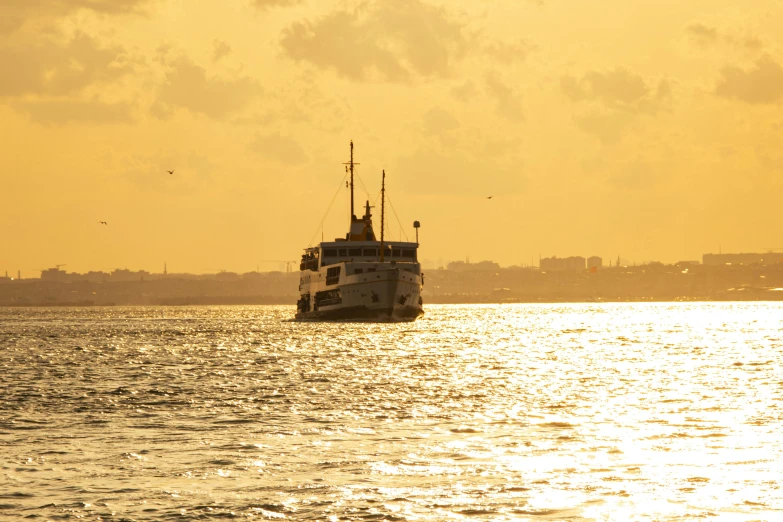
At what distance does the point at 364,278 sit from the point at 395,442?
80.6 metres

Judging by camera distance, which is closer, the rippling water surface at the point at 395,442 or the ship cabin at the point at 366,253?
the rippling water surface at the point at 395,442

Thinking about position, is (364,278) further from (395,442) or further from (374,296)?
(395,442)

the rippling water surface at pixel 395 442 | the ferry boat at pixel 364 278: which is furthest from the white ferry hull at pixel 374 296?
the rippling water surface at pixel 395 442

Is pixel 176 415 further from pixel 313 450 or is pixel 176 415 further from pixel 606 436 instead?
pixel 606 436

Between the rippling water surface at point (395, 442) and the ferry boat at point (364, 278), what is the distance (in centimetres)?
5038

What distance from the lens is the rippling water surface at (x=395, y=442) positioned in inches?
786

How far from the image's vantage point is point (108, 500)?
2066 cm

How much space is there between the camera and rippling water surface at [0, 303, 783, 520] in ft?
65.5

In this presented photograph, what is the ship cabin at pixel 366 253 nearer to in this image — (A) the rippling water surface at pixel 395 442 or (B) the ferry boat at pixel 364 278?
(B) the ferry boat at pixel 364 278

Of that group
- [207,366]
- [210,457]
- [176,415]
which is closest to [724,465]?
[210,457]

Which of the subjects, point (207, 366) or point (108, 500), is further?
point (207, 366)

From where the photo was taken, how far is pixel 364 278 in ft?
356

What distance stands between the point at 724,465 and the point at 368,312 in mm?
89703

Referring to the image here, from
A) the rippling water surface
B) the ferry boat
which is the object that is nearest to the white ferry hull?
the ferry boat
